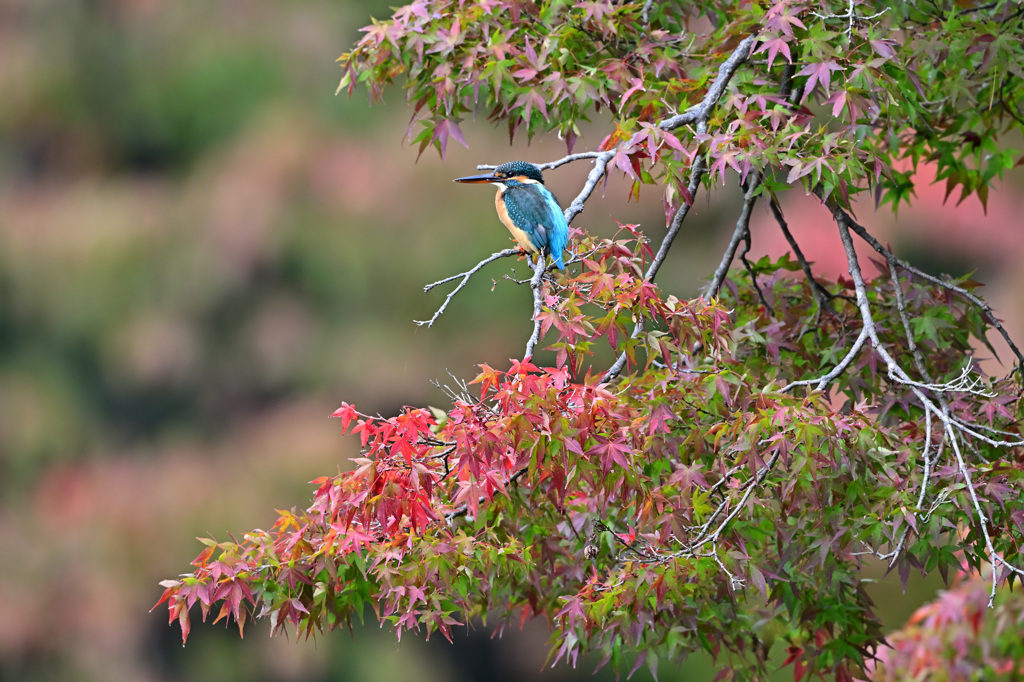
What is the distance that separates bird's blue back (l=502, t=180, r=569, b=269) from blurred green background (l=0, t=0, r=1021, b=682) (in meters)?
4.82

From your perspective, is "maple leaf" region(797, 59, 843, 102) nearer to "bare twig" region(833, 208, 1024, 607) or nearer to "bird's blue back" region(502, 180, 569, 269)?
"bare twig" region(833, 208, 1024, 607)

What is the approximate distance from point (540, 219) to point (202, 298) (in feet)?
20.0

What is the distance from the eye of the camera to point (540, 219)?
2.45 metres

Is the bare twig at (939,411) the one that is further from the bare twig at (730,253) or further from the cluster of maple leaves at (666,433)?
the bare twig at (730,253)

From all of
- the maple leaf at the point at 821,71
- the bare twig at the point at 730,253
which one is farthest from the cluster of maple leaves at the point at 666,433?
the bare twig at the point at 730,253

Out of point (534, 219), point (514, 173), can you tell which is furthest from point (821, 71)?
point (514, 173)

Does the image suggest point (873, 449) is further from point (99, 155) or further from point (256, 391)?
point (99, 155)

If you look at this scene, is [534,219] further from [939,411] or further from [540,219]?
[939,411]

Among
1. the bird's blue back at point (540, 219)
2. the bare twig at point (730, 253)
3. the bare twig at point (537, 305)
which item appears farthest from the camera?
the bare twig at point (730, 253)

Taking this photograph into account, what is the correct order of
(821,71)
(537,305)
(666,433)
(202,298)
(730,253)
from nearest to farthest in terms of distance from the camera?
(537,305) < (666,433) < (821,71) < (730,253) < (202,298)

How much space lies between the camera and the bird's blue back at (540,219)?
7.95ft

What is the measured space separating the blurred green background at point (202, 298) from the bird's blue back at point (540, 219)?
15.8ft

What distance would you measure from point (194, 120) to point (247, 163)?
0.97 metres

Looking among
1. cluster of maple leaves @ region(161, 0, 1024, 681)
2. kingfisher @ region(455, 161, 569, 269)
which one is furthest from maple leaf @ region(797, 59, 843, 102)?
kingfisher @ region(455, 161, 569, 269)
